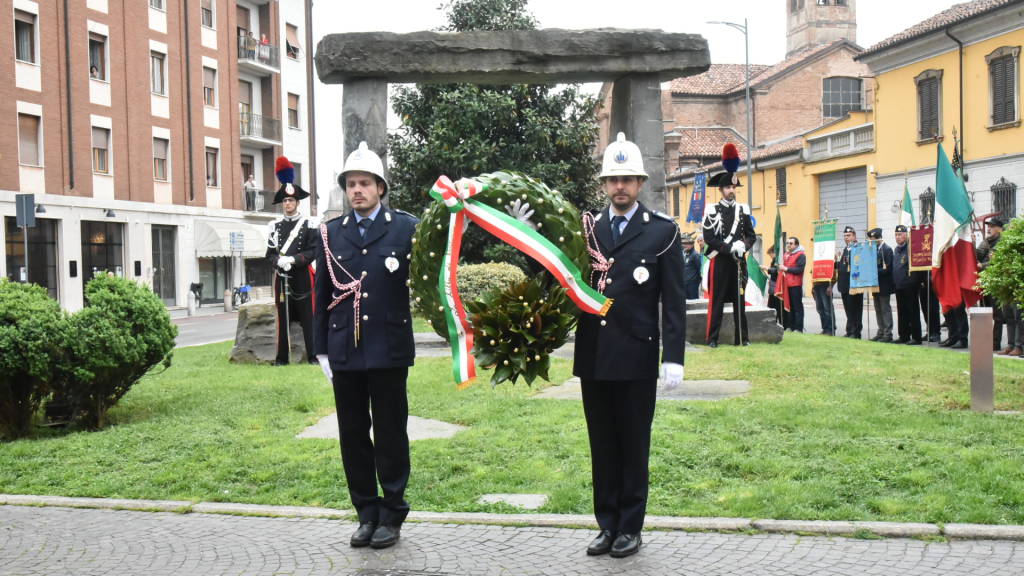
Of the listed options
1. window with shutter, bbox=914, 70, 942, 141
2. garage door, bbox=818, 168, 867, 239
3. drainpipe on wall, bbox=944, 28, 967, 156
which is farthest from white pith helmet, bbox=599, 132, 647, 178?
garage door, bbox=818, 168, 867, 239

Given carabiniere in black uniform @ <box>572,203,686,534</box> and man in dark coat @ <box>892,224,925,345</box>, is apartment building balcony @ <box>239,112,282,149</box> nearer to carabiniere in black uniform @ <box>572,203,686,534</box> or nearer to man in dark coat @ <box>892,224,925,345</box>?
man in dark coat @ <box>892,224,925,345</box>

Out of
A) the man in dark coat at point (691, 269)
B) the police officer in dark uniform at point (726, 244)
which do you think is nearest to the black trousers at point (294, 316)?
the police officer in dark uniform at point (726, 244)

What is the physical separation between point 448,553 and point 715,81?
200 ft

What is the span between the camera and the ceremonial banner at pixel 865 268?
56.1 feet

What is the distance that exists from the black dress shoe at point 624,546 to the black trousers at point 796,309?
49.0 ft

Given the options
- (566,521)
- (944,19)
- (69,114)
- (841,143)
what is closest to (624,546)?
(566,521)

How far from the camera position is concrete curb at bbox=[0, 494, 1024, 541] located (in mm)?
5230

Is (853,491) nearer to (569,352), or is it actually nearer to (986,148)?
(569,352)

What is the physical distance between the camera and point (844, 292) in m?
18.7

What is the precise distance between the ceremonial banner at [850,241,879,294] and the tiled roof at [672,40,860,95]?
4132 centimetres

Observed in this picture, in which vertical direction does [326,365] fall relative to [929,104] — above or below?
below

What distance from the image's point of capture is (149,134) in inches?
1405

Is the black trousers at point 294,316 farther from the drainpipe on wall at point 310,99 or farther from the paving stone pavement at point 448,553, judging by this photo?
the drainpipe on wall at point 310,99

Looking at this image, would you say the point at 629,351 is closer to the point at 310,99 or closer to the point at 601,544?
the point at 601,544
